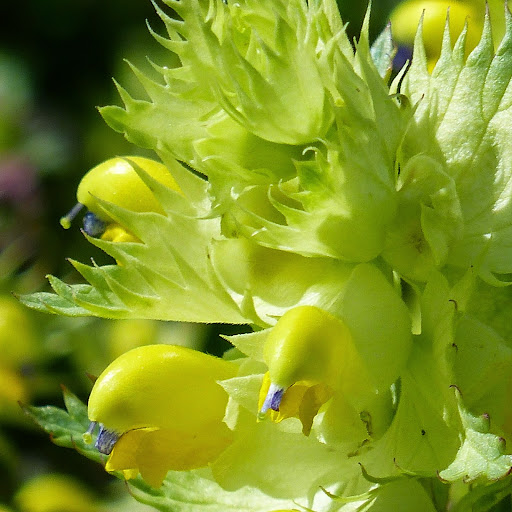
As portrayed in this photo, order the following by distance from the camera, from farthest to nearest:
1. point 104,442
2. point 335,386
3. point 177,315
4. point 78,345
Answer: point 78,345, point 177,315, point 104,442, point 335,386

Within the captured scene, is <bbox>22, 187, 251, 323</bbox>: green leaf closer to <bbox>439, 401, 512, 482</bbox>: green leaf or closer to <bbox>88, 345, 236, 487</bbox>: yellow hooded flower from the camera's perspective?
Answer: <bbox>88, 345, 236, 487</bbox>: yellow hooded flower

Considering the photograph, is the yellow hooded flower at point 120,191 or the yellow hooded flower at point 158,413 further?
the yellow hooded flower at point 120,191

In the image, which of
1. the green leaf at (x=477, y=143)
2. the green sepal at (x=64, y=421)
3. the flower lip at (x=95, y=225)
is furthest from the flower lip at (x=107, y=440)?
the green leaf at (x=477, y=143)

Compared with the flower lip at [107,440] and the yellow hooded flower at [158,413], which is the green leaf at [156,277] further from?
the flower lip at [107,440]

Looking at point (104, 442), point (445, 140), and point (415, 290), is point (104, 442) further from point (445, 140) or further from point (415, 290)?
point (445, 140)

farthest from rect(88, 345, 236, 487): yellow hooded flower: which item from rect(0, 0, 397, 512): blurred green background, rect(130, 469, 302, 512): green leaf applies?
rect(0, 0, 397, 512): blurred green background

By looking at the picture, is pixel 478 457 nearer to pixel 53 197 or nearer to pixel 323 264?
pixel 323 264

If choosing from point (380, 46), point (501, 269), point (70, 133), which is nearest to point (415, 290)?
point (501, 269)
